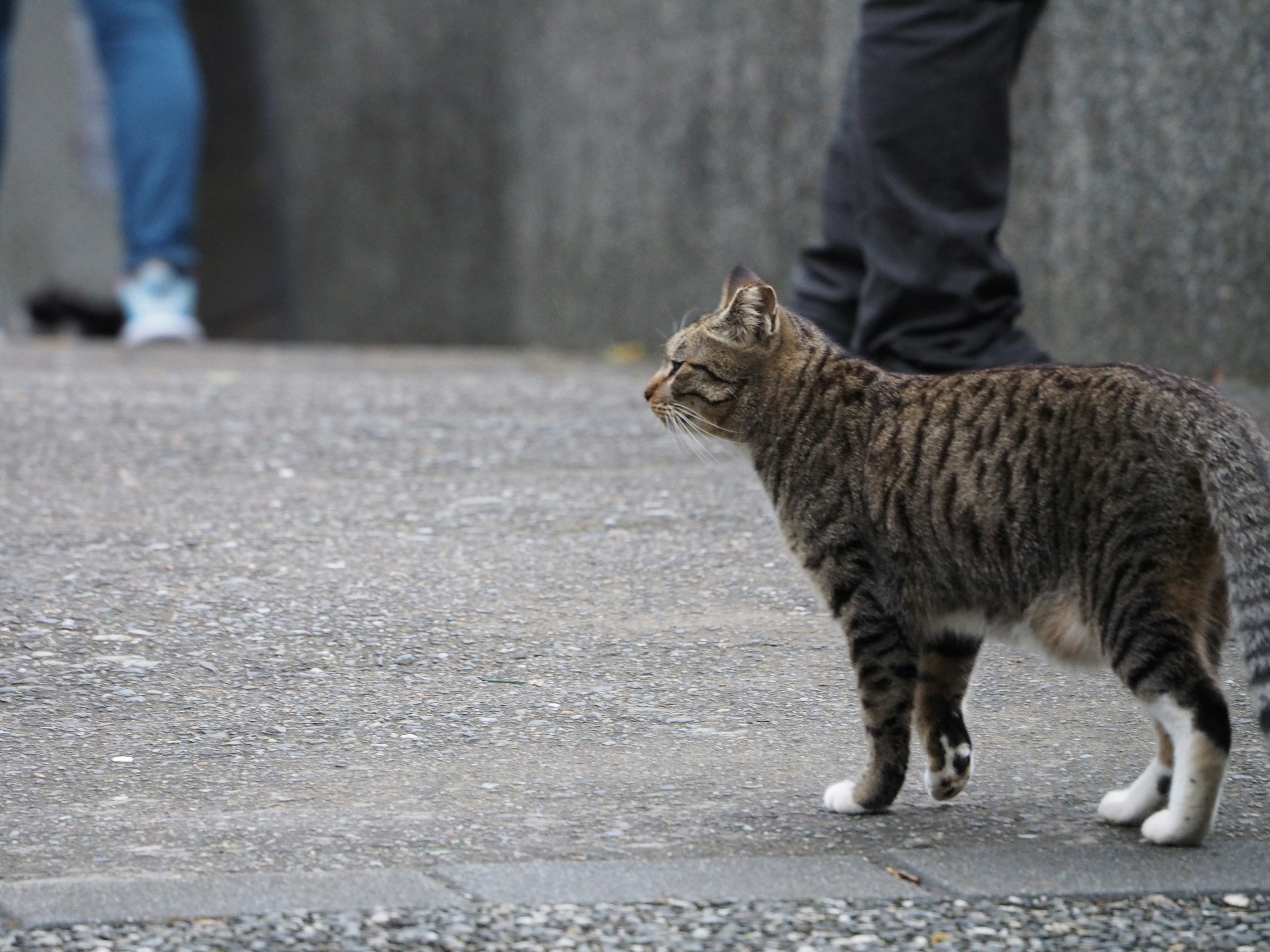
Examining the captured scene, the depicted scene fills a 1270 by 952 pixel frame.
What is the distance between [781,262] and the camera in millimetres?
6230

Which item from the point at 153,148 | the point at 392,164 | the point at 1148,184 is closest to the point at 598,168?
the point at 392,164

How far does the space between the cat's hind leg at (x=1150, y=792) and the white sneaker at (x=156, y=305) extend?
469 centimetres

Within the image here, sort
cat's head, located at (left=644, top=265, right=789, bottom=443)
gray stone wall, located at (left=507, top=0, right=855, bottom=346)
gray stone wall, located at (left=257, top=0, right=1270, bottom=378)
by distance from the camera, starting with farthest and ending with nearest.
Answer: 1. gray stone wall, located at (left=507, top=0, right=855, bottom=346)
2. gray stone wall, located at (left=257, top=0, right=1270, bottom=378)
3. cat's head, located at (left=644, top=265, right=789, bottom=443)

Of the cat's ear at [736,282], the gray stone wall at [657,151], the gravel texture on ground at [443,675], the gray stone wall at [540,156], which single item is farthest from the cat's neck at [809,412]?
the gray stone wall at [540,156]

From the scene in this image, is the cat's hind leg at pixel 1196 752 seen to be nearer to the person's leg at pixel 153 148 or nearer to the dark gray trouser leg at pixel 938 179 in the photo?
the dark gray trouser leg at pixel 938 179

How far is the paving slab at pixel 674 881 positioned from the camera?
6.89 feet

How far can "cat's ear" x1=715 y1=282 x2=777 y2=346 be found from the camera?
8.77 ft

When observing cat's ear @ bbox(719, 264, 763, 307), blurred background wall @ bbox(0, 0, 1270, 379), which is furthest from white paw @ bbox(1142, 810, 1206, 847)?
blurred background wall @ bbox(0, 0, 1270, 379)

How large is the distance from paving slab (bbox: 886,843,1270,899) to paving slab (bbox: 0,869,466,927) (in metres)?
0.60

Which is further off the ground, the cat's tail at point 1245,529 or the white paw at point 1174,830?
the cat's tail at point 1245,529

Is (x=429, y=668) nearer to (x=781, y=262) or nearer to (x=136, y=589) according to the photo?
(x=136, y=589)

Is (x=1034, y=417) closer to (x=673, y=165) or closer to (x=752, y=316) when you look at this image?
(x=752, y=316)

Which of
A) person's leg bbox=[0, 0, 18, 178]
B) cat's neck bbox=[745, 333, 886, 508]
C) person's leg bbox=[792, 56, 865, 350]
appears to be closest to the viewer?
cat's neck bbox=[745, 333, 886, 508]

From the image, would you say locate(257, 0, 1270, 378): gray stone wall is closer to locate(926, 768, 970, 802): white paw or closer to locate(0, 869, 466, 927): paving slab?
locate(926, 768, 970, 802): white paw
